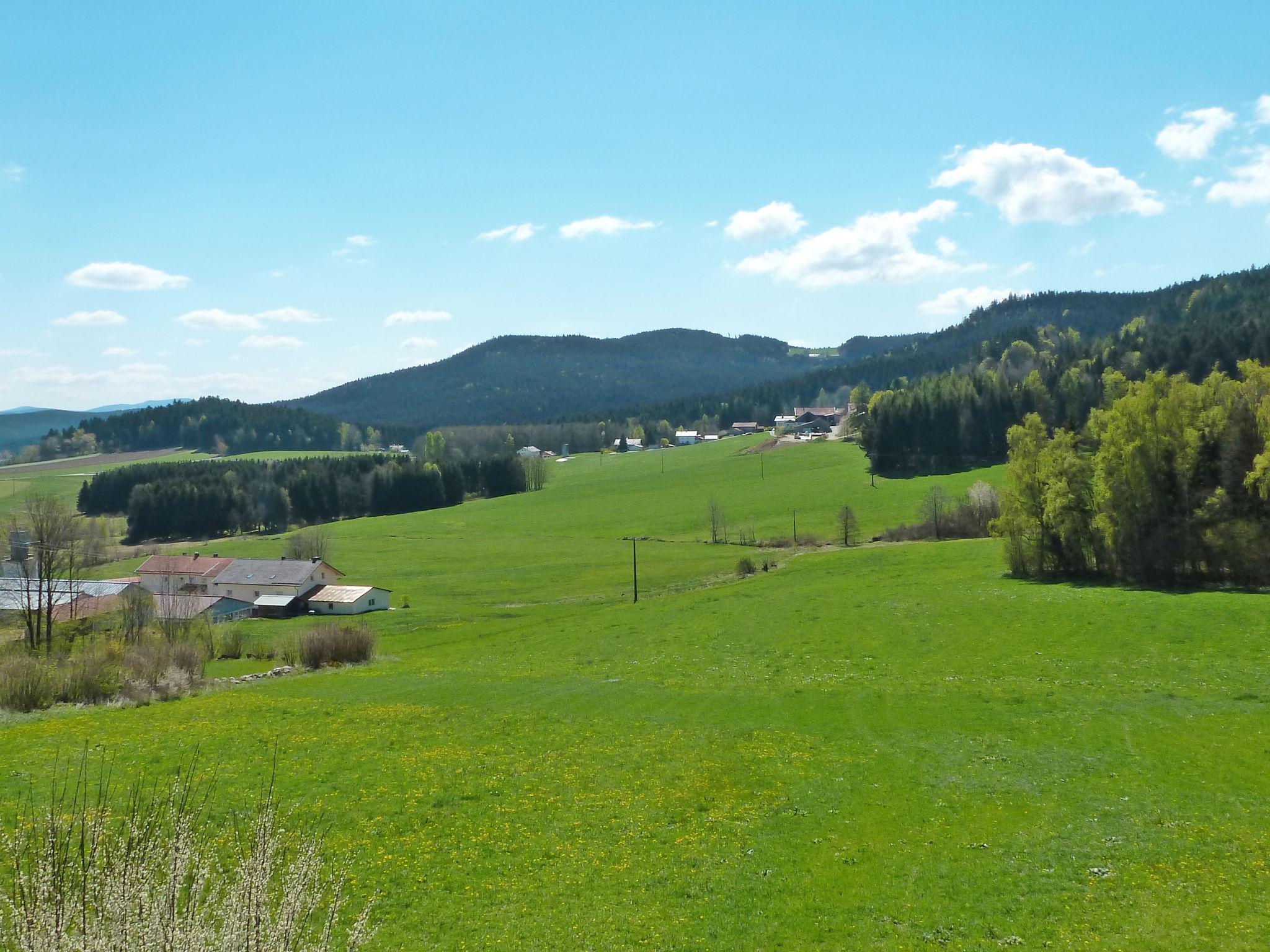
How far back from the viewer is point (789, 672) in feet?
129

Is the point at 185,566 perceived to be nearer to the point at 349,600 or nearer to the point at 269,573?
the point at 269,573

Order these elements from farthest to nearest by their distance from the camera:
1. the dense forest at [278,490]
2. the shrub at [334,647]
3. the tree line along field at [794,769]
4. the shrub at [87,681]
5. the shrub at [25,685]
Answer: the dense forest at [278,490]
the shrub at [334,647]
the shrub at [87,681]
the shrub at [25,685]
the tree line along field at [794,769]

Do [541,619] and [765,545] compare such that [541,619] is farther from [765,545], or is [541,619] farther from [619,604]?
[765,545]

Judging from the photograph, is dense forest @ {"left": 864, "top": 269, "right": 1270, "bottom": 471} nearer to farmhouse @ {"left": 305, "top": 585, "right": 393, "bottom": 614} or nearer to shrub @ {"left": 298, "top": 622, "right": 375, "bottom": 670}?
farmhouse @ {"left": 305, "top": 585, "right": 393, "bottom": 614}

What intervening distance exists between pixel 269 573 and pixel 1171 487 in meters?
82.6

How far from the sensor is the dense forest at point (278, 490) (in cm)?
14525

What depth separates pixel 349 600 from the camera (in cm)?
8025

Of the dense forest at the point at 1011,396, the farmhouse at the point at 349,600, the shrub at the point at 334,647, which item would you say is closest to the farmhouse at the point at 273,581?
the farmhouse at the point at 349,600

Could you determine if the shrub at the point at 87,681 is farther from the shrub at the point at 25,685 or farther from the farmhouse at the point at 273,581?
the farmhouse at the point at 273,581

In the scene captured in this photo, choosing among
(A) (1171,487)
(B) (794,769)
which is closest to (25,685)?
(B) (794,769)

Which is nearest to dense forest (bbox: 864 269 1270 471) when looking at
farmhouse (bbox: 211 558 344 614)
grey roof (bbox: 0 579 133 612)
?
farmhouse (bbox: 211 558 344 614)

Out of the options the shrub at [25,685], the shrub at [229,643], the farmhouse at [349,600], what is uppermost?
the shrub at [25,685]

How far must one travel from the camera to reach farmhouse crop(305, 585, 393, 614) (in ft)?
263

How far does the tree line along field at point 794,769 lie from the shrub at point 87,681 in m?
4.17
